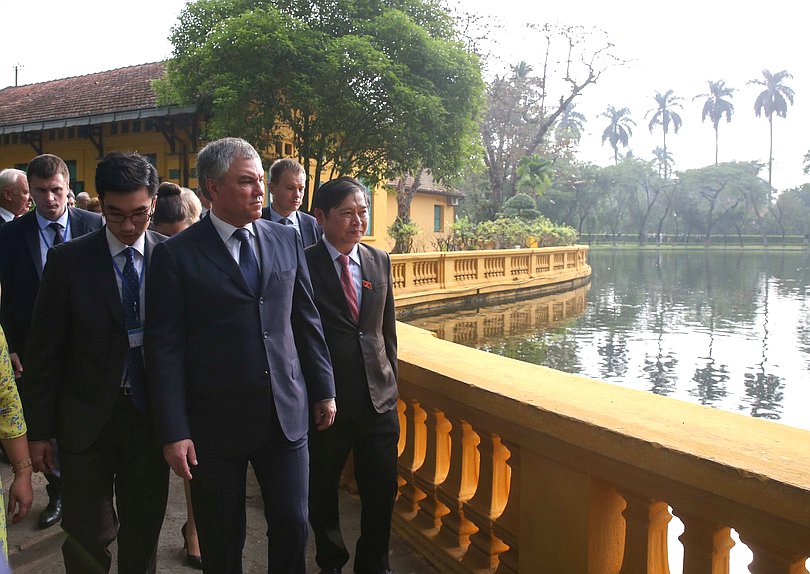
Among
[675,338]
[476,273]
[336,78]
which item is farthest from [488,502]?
[476,273]

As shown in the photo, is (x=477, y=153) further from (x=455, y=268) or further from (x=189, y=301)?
(x=189, y=301)

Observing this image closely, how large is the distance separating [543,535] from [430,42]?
17.6 m

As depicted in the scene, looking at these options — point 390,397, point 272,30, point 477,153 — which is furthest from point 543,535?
point 477,153

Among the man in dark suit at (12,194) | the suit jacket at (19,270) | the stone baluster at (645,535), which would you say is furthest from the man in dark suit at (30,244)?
the stone baluster at (645,535)

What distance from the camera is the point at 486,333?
16.7 meters

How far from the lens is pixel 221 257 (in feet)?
7.85

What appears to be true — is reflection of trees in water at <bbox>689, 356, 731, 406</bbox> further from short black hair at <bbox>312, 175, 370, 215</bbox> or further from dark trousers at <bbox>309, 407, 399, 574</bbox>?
short black hair at <bbox>312, 175, 370, 215</bbox>

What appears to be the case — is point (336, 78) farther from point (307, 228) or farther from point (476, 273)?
point (307, 228)

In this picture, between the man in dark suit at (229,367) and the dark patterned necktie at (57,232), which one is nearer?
the man in dark suit at (229,367)

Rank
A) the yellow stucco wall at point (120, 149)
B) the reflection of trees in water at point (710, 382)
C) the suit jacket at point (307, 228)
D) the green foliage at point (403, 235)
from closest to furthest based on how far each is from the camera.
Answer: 1. the suit jacket at point (307, 228)
2. the reflection of trees in water at point (710, 382)
3. the yellow stucco wall at point (120, 149)
4. the green foliage at point (403, 235)

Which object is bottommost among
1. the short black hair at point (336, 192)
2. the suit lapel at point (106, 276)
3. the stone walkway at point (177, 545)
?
the stone walkway at point (177, 545)

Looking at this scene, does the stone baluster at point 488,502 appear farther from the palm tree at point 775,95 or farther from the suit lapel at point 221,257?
the palm tree at point 775,95

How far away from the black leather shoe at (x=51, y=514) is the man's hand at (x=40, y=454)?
58.5 inches

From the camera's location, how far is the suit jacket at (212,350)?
232 cm
